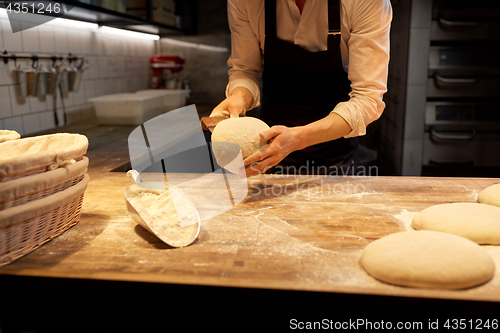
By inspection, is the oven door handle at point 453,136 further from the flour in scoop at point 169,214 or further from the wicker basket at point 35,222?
the wicker basket at point 35,222

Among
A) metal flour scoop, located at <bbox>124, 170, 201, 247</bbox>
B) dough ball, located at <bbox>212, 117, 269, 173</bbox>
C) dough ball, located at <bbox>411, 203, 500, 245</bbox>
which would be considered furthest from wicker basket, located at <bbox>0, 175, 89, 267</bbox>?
dough ball, located at <bbox>411, 203, 500, 245</bbox>

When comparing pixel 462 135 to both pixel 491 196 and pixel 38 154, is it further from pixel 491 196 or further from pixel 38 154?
pixel 38 154

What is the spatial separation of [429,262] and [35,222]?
79cm

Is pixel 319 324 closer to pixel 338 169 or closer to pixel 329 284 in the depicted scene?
pixel 329 284

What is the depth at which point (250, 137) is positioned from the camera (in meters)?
1.14

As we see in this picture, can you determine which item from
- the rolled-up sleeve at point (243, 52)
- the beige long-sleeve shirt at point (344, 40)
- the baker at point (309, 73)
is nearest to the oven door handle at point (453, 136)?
the baker at point (309, 73)

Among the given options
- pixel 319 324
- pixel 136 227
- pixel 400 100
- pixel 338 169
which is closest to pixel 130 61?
pixel 400 100

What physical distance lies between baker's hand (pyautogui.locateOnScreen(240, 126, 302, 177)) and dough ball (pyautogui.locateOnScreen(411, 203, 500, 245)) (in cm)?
42

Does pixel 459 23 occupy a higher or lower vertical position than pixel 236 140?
higher

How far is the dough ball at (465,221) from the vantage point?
0.86 metres

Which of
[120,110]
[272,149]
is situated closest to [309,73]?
[272,149]

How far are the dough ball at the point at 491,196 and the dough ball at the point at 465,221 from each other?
0.28 ft

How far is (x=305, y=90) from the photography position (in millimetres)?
1619

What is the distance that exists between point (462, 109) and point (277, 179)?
7.05 feet
